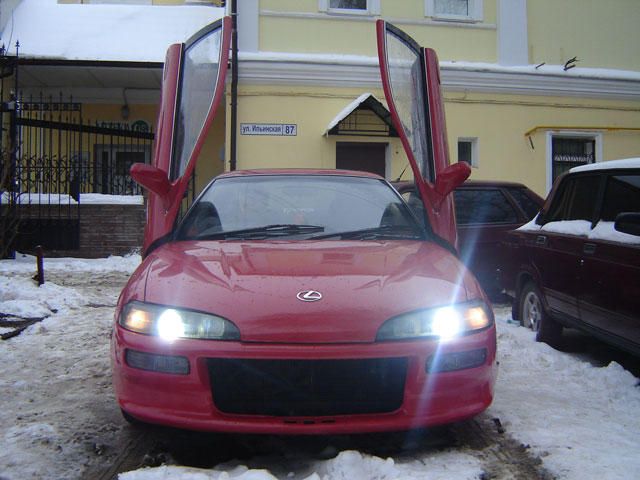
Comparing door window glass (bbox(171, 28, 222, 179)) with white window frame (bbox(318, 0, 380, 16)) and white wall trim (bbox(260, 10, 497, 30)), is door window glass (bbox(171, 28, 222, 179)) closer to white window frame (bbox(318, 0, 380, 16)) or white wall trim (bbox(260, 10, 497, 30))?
white wall trim (bbox(260, 10, 497, 30))

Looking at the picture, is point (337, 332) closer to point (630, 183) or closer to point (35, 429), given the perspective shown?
point (35, 429)

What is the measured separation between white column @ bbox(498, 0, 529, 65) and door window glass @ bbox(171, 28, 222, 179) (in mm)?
9245

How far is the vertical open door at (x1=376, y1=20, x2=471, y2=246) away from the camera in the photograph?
13.5 feet

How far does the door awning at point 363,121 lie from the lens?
10.9 metres

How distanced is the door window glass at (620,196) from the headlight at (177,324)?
3115 millimetres

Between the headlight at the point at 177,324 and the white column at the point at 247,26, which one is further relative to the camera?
the white column at the point at 247,26

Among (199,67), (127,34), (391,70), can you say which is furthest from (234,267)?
(127,34)

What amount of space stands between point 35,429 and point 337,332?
183 cm

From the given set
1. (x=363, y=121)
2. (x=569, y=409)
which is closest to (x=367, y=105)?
(x=363, y=121)

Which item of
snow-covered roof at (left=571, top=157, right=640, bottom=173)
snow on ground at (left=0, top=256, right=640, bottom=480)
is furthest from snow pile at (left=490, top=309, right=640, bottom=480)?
snow-covered roof at (left=571, top=157, right=640, bottom=173)

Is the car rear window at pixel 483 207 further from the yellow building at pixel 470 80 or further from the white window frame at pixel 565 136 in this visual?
the white window frame at pixel 565 136

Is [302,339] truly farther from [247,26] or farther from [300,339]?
[247,26]

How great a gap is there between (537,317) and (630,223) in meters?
1.81

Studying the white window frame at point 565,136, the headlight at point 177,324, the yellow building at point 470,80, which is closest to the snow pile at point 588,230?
the headlight at point 177,324
